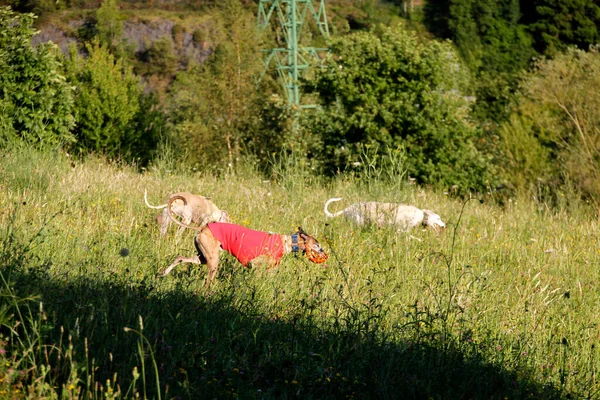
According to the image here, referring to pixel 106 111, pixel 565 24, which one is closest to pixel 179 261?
pixel 106 111

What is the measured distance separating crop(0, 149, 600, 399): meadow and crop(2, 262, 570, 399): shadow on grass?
11mm

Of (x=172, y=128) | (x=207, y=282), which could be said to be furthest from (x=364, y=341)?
(x=172, y=128)

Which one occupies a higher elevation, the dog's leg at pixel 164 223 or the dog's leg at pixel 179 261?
the dog's leg at pixel 179 261

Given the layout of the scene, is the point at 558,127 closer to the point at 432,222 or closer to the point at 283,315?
the point at 432,222

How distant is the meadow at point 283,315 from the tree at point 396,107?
28.5ft

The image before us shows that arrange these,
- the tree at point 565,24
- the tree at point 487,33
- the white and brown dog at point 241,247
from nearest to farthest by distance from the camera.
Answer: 1. the white and brown dog at point 241,247
2. the tree at point 565,24
3. the tree at point 487,33

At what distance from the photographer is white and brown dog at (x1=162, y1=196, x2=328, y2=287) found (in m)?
4.98

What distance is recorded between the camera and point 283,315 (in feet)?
14.2

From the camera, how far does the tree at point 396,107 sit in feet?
53.4

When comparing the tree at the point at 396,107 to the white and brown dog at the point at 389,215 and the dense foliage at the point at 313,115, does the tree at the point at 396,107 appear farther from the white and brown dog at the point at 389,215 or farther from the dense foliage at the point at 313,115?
the white and brown dog at the point at 389,215

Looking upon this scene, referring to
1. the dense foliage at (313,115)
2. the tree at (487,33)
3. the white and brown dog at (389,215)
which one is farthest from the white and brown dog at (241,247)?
the tree at (487,33)

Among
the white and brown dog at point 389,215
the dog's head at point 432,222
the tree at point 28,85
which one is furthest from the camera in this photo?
the tree at point 28,85

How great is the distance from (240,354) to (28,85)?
979 centimetres

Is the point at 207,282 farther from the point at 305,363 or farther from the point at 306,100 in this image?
the point at 306,100
